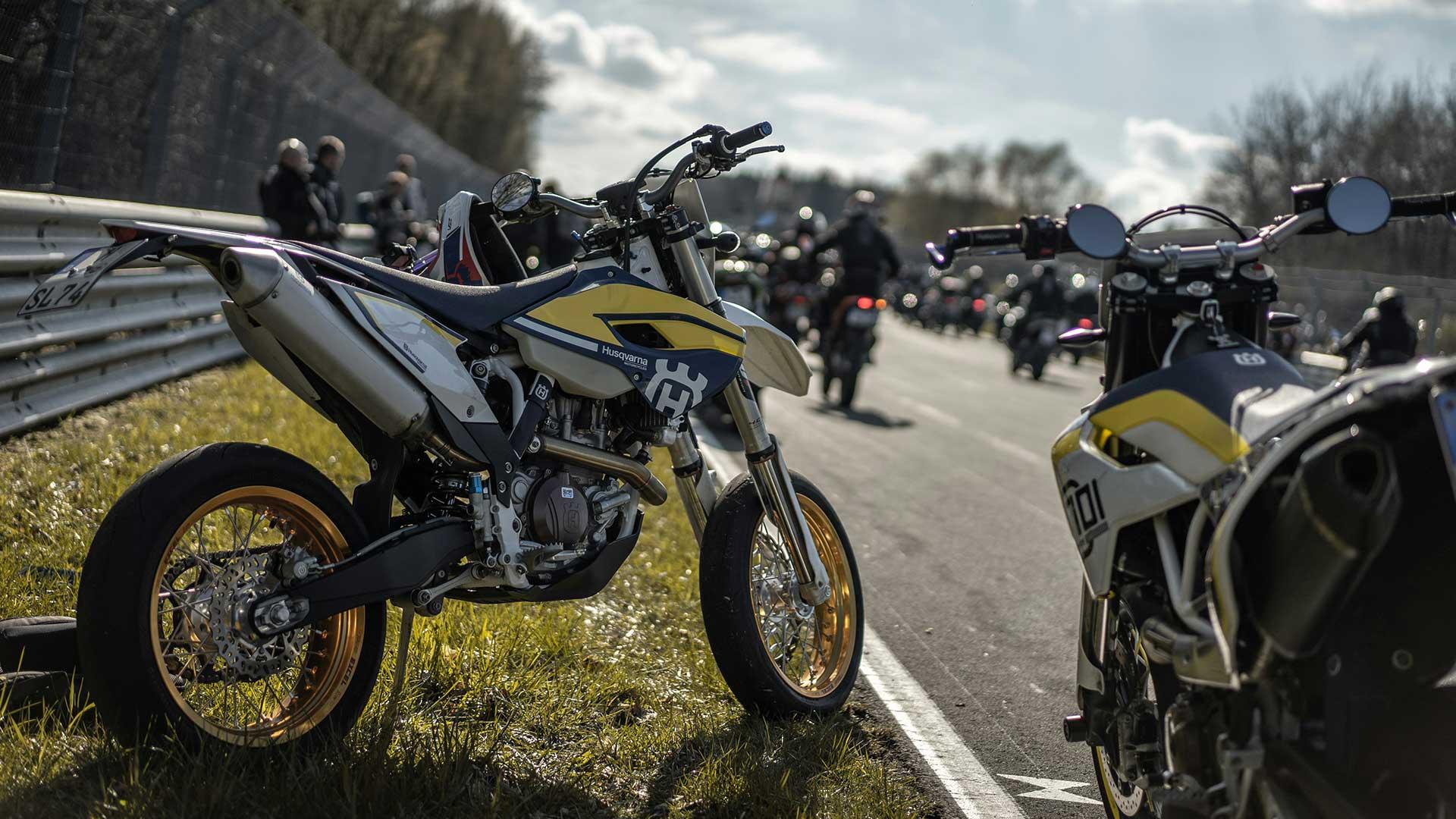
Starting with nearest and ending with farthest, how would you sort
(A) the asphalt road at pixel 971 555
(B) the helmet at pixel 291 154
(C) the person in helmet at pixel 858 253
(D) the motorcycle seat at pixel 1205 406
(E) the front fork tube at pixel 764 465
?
(D) the motorcycle seat at pixel 1205 406, (E) the front fork tube at pixel 764 465, (A) the asphalt road at pixel 971 555, (B) the helmet at pixel 291 154, (C) the person in helmet at pixel 858 253

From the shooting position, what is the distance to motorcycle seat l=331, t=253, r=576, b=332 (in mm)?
3469

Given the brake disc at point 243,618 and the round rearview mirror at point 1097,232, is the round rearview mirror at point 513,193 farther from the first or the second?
the round rearview mirror at point 1097,232

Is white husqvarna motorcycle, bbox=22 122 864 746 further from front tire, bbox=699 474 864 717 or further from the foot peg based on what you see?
the foot peg

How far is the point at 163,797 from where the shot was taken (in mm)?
2918

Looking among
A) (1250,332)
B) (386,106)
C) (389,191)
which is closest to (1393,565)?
(1250,332)

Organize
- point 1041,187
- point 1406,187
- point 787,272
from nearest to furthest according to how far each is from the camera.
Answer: point 787,272 → point 1406,187 → point 1041,187

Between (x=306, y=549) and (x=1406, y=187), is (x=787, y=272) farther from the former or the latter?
(x=1406, y=187)

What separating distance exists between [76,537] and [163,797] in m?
2.41

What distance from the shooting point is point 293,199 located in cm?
1295

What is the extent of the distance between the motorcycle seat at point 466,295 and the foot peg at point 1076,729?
1676 mm

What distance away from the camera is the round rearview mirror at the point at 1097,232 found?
127 inches

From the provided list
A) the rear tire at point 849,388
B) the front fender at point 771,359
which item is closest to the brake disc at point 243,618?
the front fender at point 771,359

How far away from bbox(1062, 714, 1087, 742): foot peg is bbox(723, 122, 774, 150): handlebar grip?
68.0 inches

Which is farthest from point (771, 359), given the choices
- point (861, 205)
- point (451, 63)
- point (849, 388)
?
point (451, 63)
